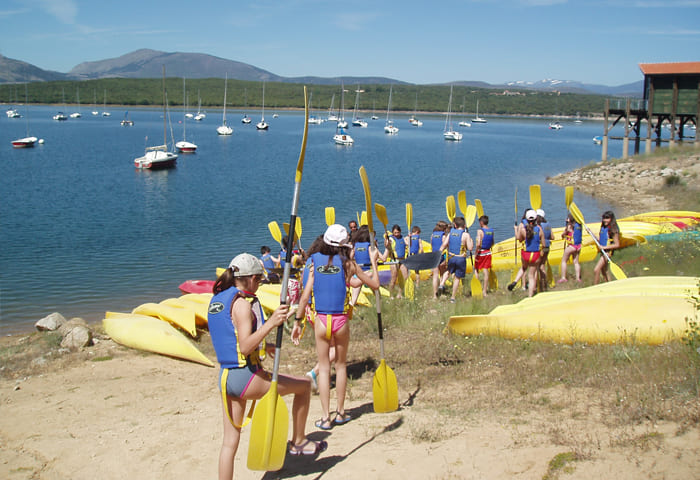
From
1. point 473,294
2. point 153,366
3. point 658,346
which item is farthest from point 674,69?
point 153,366

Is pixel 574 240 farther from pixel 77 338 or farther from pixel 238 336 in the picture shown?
pixel 238 336

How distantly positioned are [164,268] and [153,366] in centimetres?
981

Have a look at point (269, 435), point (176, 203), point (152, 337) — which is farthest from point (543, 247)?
point (176, 203)

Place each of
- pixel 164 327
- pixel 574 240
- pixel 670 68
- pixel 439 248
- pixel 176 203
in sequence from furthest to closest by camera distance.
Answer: pixel 670 68 < pixel 176 203 < pixel 574 240 < pixel 439 248 < pixel 164 327

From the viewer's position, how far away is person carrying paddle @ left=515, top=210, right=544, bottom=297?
10305 mm

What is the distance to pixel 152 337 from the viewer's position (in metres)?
9.33

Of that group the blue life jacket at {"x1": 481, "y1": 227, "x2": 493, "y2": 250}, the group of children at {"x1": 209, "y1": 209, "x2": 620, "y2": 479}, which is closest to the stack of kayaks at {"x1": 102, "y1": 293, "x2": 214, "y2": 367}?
the group of children at {"x1": 209, "y1": 209, "x2": 620, "y2": 479}

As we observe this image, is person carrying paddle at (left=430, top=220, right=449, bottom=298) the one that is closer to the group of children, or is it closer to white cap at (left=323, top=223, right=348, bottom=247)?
the group of children

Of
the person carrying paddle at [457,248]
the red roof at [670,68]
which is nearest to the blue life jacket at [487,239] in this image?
the person carrying paddle at [457,248]

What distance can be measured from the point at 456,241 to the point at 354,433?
588 centimetres

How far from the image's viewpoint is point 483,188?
1510 inches

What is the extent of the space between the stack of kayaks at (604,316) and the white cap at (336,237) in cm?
342

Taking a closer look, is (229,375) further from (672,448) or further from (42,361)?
(42,361)

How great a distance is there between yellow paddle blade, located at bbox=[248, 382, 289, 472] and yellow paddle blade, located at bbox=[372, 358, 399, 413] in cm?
159
